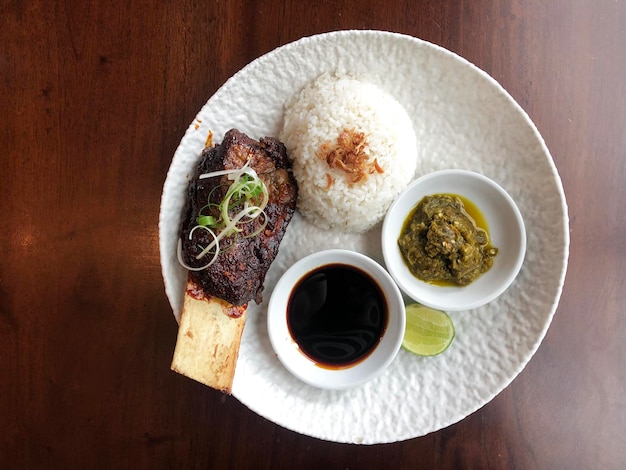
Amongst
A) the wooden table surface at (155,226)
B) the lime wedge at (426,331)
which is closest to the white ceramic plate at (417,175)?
the lime wedge at (426,331)

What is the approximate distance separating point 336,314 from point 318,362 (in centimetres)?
27

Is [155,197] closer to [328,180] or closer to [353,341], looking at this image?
[328,180]

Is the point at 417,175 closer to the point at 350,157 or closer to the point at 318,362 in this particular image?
the point at 350,157

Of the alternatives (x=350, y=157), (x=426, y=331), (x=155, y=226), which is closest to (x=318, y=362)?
(x=426, y=331)

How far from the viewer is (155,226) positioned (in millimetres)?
2758

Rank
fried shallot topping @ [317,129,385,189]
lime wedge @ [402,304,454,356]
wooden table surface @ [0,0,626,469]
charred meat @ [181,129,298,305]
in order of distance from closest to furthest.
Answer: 1. charred meat @ [181,129,298,305]
2. fried shallot topping @ [317,129,385,189]
3. lime wedge @ [402,304,454,356]
4. wooden table surface @ [0,0,626,469]

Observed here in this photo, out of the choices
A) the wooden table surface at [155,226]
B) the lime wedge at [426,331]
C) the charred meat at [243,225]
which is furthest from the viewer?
the wooden table surface at [155,226]

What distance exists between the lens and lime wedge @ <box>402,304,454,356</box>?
2.53 meters

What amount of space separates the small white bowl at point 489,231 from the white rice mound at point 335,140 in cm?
10

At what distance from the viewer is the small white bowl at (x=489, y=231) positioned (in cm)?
244

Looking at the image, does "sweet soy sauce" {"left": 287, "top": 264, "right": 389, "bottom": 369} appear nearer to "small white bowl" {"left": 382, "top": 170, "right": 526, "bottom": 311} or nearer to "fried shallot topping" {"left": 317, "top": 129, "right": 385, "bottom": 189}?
"small white bowl" {"left": 382, "top": 170, "right": 526, "bottom": 311}

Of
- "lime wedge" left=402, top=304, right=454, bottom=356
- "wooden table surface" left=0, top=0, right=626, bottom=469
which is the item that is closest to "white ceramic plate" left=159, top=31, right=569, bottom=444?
"lime wedge" left=402, top=304, right=454, bottom=356

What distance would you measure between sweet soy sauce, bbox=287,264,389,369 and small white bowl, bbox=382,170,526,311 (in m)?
0.19

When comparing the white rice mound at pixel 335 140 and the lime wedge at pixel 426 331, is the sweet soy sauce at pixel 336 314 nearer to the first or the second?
the lime wedge at pixel 426 331
